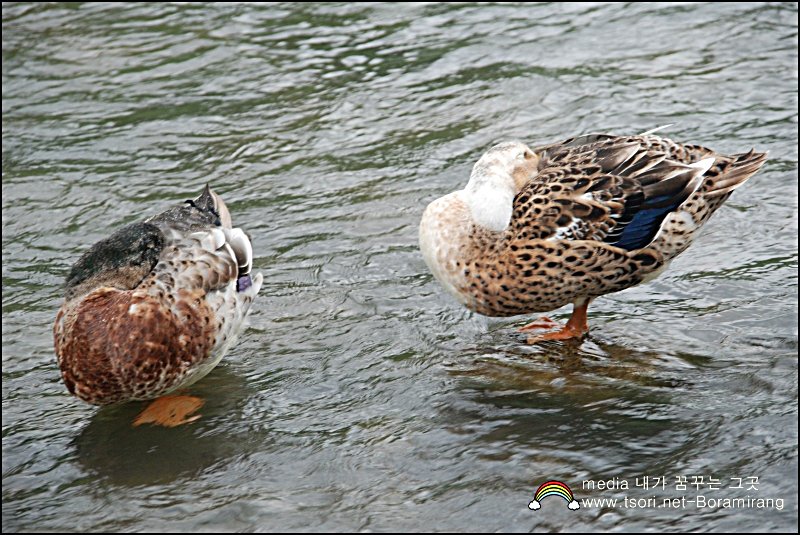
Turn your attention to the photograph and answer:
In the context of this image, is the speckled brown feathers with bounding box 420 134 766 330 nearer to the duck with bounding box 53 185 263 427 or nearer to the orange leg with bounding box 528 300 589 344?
the orange leg with bounding box 528 300 589 344

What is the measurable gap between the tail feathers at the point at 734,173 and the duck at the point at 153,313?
2.45m

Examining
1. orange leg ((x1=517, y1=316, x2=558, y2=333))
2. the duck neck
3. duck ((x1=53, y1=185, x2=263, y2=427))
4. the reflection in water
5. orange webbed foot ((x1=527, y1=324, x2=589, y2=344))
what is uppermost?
the duck neck

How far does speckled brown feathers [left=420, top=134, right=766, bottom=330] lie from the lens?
523 cm

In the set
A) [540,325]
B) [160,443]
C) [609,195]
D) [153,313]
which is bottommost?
[540,325]

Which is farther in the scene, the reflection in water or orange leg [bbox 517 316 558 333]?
orange leg [bbox 517 316 558 333]

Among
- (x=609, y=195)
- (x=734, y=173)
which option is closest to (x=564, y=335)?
(x=609, y=195)

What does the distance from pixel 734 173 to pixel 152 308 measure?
301 centimetres

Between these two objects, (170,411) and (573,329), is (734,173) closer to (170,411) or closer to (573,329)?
(573,329)

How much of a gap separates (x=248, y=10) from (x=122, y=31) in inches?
47.2

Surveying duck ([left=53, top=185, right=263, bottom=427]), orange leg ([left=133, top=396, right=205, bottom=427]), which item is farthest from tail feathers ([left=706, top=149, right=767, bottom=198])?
orange leg ([left=133, top=396, right=205, bottom=427])

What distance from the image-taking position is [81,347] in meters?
5.05

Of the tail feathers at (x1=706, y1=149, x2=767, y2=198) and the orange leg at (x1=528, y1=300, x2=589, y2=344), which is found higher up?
the tail feathers at (x1=706, y1=149, x2=767, y2=198)

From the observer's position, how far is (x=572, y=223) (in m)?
5.21

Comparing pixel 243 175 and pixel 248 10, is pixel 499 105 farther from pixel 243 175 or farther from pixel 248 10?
pixel 248 10
